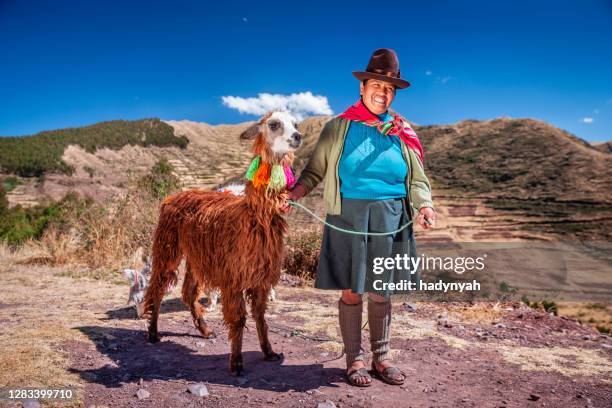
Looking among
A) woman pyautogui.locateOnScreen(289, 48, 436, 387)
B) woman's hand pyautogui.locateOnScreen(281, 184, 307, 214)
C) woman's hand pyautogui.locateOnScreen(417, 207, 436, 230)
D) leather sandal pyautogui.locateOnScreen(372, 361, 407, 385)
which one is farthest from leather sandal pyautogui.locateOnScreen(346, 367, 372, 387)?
woman's hand pyautogui.locateOnScreen(281, 184, 307, 214)

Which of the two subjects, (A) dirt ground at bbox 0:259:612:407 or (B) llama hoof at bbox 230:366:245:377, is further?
(B) llama hoof at bbox 230:366:245:377

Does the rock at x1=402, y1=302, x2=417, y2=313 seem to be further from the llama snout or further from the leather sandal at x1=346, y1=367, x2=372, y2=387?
the llama snout

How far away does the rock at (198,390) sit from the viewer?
3.23m

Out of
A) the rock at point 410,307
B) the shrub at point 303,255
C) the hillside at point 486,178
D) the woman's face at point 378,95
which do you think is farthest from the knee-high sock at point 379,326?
A: the hillside at point 486,178

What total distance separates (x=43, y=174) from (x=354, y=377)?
2039 cm

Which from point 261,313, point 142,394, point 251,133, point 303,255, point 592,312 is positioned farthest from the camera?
point 303,255

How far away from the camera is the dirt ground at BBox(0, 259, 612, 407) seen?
128 inches

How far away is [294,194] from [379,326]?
1295mm

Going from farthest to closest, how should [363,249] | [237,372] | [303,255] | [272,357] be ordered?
[303,255] → [272,357] → [237,372] → [363,249]

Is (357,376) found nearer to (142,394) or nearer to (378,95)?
(142,394)

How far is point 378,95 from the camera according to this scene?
3408 mm

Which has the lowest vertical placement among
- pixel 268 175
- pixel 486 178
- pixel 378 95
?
pixel 268 175

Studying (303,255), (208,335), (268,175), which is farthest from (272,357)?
(303,255)

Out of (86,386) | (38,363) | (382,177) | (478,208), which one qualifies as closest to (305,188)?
(382,177)
